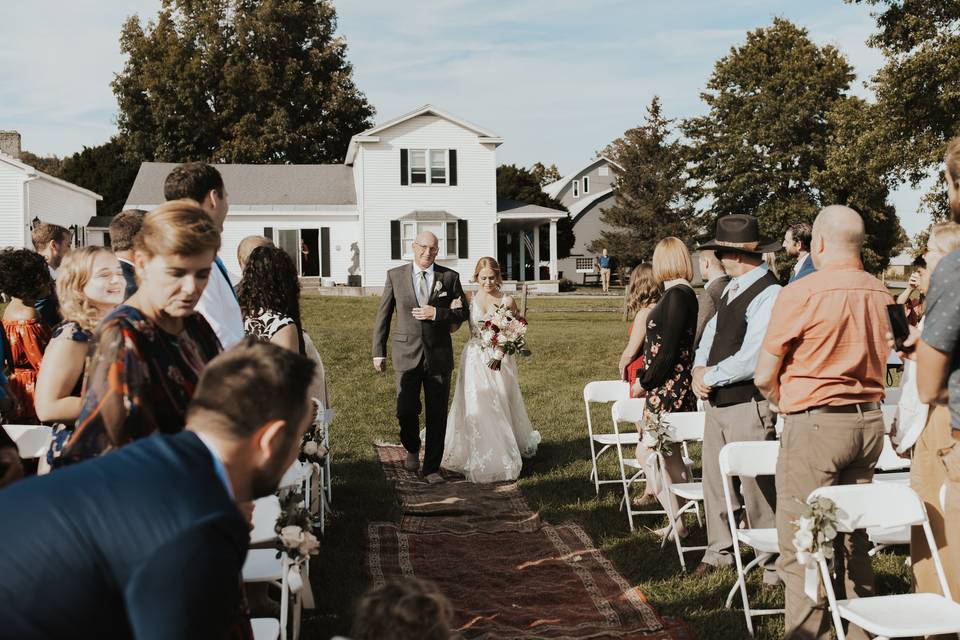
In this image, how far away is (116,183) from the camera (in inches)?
1912

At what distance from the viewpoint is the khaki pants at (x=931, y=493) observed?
15.1 feet

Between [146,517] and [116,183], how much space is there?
50.9 m

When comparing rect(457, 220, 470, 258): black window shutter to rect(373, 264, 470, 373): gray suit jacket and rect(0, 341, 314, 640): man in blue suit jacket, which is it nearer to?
rect(373, 264, 470, 373): gray suit jacket

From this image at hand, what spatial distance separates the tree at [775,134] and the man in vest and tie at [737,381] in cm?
3962

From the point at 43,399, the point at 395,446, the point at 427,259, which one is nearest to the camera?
the point at 43,399

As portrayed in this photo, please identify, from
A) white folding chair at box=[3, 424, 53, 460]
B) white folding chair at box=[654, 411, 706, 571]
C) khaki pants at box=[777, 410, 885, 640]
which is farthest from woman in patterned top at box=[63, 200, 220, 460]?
white folding chair at box=[654, 411, 706, 571]

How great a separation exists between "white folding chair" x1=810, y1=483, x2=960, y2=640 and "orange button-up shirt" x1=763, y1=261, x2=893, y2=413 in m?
0.49

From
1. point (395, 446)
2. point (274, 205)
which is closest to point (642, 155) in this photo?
point (274, 205)

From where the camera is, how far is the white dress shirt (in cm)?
414

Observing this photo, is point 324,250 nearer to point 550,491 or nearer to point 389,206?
point 389,206

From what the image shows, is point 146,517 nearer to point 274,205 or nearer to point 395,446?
point 395,446

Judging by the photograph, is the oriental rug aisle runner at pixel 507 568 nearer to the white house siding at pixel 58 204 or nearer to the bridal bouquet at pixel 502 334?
the bridal bouquet at pixel 502 334

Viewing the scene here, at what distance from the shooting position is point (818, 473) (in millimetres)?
4691

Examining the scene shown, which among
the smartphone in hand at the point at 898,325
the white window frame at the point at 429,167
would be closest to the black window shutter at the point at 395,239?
the white window frame at the point at 429,167
